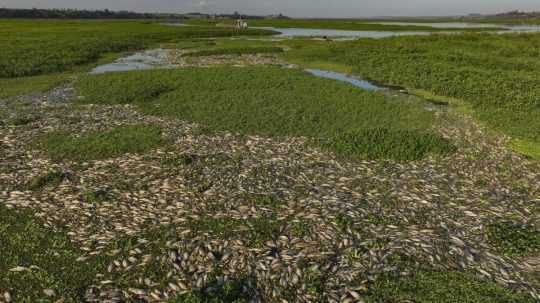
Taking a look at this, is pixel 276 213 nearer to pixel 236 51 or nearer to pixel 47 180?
pixel 47 180

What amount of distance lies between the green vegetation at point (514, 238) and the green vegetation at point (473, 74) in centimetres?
1097

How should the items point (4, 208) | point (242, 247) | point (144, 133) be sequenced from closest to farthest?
1. point (242, 247)
2. point (4, 208)
3. point (144, 133)

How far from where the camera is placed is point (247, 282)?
952 centimetres

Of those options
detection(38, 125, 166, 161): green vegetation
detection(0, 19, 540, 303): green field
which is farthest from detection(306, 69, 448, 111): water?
detection(38, 125, 166, 161): green vegetation

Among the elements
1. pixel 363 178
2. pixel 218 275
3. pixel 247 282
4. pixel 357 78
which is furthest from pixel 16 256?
pixel 357 78

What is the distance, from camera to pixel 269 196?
1400 cm

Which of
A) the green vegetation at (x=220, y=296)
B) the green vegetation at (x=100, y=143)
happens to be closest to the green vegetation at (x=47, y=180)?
the green vegetation at (x=100, y=143)

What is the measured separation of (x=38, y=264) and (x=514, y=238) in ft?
45.3

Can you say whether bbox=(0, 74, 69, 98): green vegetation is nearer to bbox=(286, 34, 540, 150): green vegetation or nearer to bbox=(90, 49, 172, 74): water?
bbox=(90, 49, 172, 74): water

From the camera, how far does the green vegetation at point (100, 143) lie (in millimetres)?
17891

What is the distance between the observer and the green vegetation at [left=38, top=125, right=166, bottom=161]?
17.9 m

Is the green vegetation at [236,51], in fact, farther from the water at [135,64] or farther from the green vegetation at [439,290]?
the green vegetation at [439,290]

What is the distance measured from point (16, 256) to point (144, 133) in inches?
443

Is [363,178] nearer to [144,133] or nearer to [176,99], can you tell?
[144,133]
